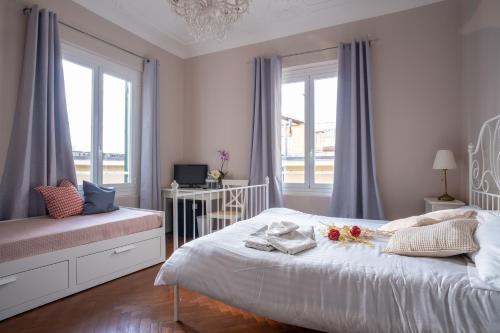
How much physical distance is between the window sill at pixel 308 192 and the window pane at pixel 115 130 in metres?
2.08

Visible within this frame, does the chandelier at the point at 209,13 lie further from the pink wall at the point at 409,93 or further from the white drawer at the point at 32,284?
the white drawer at the point at 32,284

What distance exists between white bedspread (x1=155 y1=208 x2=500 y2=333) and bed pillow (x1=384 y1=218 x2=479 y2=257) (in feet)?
0.15

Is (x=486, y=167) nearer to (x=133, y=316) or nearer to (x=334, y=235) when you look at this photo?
(x=334, y=235)

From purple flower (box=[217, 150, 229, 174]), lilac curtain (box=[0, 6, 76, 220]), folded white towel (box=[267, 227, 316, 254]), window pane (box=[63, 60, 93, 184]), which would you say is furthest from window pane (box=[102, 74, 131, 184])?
folded white towel (box=[267, 227, 316, 254])

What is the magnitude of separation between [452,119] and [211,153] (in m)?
2.97

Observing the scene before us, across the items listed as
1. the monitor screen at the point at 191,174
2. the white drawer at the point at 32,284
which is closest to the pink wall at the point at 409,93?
the monitor screen at the point at 191,174

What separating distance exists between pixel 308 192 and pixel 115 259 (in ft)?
7.39

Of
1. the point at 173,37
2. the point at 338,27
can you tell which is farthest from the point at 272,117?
the point at 173,37

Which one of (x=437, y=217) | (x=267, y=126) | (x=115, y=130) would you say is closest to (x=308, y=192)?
(x=267, y=126)

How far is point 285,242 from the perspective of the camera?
5.17ft

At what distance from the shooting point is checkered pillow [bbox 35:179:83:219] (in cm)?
248

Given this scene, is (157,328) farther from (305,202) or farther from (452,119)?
(452,119)

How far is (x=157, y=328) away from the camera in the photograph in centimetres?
169

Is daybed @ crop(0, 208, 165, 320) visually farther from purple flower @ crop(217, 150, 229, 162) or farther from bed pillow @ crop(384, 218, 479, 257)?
bed pillow @ crop(384, 218, 479, 257)
